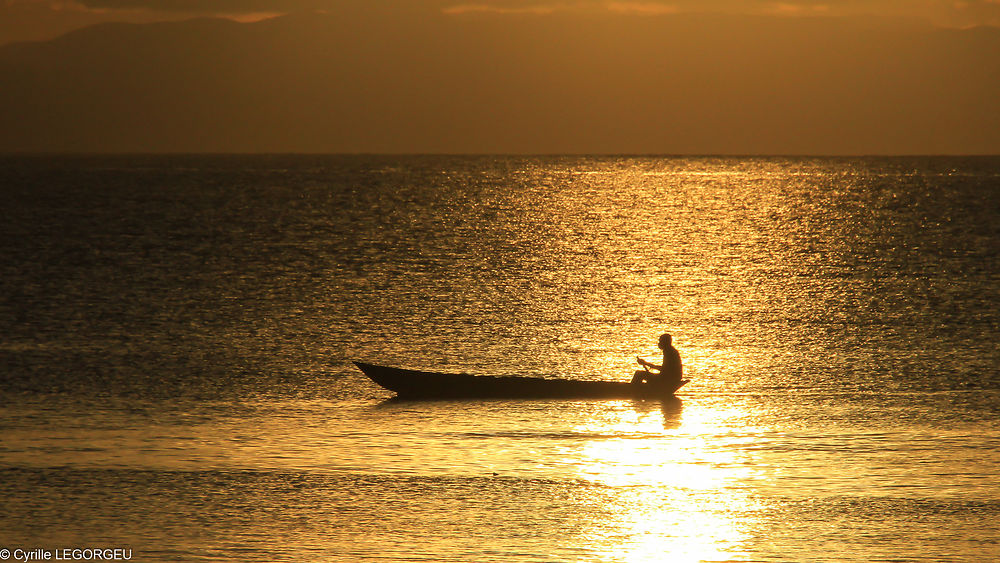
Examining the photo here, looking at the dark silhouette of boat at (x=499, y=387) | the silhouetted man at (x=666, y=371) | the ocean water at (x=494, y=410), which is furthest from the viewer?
the silhouetted man at (x=666, y=371)

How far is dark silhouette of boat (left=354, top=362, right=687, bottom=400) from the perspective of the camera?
28.5 metres

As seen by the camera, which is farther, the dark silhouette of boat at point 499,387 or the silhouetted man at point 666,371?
the silhouetted man at point 666,371

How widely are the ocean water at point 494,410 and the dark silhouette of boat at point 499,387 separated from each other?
22.9 inches

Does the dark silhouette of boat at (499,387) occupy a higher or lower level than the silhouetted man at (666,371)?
lower

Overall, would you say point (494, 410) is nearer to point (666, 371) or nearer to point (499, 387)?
point (499, 387)

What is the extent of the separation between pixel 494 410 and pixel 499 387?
59.4 inches

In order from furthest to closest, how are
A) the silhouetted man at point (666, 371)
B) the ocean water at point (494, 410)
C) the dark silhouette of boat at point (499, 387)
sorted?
the silhouetted man at point (666, 371)
the dark silhouette of boat at point (499, 387)
the ocean water at point (494, 410)

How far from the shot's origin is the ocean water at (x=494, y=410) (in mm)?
17859

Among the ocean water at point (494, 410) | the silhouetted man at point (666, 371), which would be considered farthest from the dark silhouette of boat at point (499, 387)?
the ocean water at point (494, 410)

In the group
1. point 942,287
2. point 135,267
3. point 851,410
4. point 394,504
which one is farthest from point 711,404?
point 135,267

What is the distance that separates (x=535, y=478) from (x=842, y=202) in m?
133

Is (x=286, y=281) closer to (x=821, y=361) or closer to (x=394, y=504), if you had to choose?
(x=821, y=361)

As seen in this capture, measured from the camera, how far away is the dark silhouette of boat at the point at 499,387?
28469 millimetres

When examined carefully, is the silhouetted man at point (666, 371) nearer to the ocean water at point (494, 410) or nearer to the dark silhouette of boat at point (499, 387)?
the dark silhouette of boat at point (499, 387)
